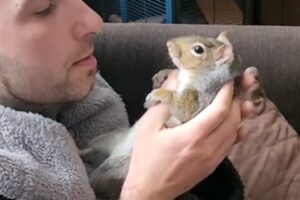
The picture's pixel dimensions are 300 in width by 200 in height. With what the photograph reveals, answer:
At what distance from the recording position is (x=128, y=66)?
1.33m

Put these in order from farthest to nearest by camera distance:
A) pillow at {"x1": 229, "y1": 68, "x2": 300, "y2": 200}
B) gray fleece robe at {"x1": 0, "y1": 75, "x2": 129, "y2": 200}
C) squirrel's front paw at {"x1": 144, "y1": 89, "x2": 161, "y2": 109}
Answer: pillow at {"x1": 229, "y1": 68, "x2": 300, "y2": 200}, squirrel's front paw at {"x1": 144, "y1": 89, "x2": 161, "y2": 109}, gray fleece robe at {"x1": 0, "y1": 75, "x2": 129, "y2": 200}

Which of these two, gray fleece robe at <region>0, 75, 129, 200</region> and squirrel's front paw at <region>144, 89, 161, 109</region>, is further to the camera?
squirrel's front paw at <region>144, 89, 161, 109</region>

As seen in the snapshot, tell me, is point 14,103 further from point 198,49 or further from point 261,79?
point 261,79

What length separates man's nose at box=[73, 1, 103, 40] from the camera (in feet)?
3.05

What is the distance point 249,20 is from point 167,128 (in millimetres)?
1314

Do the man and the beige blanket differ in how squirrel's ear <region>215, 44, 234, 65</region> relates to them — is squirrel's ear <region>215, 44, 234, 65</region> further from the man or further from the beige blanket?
the beige blanket

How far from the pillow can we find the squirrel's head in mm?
284

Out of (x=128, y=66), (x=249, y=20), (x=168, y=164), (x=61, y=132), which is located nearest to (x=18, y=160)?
(x=61, y=132)

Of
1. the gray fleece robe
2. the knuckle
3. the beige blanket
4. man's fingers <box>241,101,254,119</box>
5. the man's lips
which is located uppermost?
the man's lips

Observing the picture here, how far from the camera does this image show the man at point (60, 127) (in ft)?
2.89

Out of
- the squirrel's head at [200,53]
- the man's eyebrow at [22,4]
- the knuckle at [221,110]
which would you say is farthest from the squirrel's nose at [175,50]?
the man's eyebrow at [22,4]

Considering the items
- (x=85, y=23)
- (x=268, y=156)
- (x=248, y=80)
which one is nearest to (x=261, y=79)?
(x=268, y=156)

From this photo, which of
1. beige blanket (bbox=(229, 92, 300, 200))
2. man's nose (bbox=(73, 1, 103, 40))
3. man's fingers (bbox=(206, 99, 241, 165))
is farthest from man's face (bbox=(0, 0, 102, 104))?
beige blanket (bbox=(229, 92, 300, 200))

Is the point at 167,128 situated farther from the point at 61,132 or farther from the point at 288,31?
the point at 288,31
